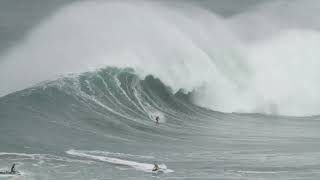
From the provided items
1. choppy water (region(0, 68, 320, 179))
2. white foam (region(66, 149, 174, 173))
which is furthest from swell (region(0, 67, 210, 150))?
white foam (region(66, 149, 174, 173))

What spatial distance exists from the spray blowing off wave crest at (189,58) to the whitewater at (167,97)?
85 millimetres

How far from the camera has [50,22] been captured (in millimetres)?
47250

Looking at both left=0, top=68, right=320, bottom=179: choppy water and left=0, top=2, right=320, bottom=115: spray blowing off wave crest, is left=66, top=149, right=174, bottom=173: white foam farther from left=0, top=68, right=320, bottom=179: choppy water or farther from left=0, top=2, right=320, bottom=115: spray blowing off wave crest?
left=0, top=2, right=320, bottom=115: spray blowing off wave crest

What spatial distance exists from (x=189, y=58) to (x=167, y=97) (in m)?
5.83

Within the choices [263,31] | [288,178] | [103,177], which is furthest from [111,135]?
[263,31]

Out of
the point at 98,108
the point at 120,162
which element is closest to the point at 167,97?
the point at 98,108

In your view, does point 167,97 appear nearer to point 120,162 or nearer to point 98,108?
point 98,108

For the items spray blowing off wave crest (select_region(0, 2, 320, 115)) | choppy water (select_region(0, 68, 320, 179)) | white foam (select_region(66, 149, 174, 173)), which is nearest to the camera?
choppy water (select_region(0, 68, 320, 179))

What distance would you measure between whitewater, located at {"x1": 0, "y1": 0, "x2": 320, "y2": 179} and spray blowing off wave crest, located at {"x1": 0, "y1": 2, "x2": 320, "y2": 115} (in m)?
0.09

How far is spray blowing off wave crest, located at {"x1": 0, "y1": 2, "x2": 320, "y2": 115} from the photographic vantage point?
3675 cm

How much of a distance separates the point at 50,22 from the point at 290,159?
2914 cm

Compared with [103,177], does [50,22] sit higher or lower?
higher

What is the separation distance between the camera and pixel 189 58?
3884cm

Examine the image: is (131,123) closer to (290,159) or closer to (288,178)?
(290,159)
